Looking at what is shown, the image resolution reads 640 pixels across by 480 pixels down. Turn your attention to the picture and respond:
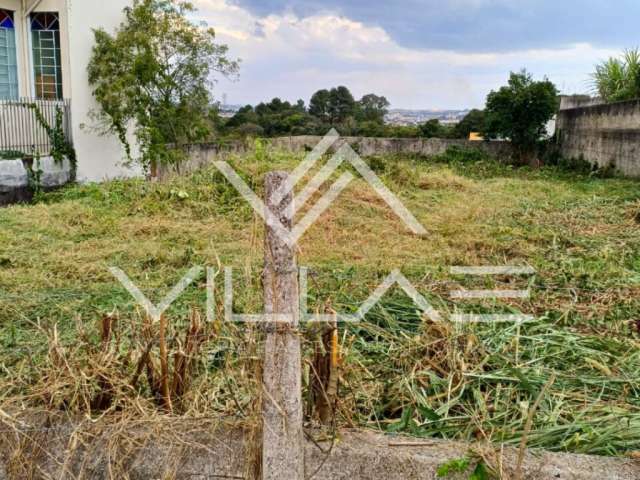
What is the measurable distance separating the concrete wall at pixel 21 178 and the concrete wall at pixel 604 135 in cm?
729

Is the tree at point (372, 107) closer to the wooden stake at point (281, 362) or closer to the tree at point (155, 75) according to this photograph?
the tree at point (155, 75)

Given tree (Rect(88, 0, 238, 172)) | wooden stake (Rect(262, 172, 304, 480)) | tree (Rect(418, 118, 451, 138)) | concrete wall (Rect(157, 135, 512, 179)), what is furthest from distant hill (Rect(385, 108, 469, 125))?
wooden stake (Rect(262, 172, 304, 480))

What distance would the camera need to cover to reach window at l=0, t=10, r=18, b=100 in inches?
286

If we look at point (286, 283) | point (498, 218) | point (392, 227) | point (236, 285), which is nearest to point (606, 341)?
point (286, 283)

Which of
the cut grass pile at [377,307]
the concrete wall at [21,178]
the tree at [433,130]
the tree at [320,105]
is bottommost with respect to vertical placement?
the cut grass pile at [377,307]

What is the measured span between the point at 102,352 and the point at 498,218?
4.14 m

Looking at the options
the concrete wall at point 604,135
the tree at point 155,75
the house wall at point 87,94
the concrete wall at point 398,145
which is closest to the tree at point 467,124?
the concrete wall at point 398,145

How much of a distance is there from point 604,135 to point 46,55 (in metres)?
7.76

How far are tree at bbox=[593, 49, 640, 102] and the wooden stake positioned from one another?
31.8ft

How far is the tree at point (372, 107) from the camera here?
12.9 m

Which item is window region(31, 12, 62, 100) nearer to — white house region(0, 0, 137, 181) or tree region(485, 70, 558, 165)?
white house region(0, 0, 137, 181)

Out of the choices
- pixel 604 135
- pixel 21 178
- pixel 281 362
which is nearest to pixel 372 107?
pixel 604 135

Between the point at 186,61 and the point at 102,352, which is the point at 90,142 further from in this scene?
the point at 102,352

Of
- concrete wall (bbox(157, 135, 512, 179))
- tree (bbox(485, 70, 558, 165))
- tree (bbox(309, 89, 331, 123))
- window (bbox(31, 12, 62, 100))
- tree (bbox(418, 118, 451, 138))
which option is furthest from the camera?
tree (bbox(309, 89, 331, 123))
